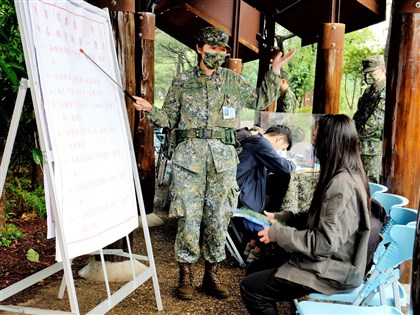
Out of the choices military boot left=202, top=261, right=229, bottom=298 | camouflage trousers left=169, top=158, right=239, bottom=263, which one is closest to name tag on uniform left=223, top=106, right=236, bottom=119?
camouflage trousers left=169, top=158, right=239, bottom=263

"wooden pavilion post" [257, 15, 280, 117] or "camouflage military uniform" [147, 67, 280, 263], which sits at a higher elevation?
"wooden pavilion post" [257, 15, 280, 117]

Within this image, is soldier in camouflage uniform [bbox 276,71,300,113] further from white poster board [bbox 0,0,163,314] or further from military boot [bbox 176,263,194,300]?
white poster board [bbox 0,0,163,314]

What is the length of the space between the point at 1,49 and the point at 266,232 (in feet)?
8.17

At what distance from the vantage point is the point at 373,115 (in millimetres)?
5488

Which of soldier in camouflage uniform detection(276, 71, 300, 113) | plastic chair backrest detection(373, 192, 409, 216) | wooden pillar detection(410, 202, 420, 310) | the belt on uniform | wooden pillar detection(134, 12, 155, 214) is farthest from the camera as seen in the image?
soldier in camouflage uniform detection(276, 71, 300, 113)

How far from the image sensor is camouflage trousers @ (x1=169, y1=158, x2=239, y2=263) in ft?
11.3

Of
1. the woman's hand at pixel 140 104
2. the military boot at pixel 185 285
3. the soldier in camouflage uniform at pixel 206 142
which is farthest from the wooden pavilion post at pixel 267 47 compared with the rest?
the woman's hand at pixel 140 104

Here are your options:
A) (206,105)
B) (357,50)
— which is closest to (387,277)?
(206,105)

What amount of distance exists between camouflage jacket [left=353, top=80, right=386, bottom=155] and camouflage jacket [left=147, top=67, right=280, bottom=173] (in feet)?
8.09

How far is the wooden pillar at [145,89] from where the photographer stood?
577cm

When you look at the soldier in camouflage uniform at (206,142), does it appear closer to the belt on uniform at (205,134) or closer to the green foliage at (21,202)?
the belt on uniform at (205,134)

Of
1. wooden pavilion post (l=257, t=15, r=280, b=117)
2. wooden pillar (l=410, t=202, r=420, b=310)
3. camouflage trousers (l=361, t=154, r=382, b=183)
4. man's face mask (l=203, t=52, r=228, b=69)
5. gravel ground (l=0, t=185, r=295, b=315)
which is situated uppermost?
wooden pavilion post (l=257, t=15, r=280, b=117)

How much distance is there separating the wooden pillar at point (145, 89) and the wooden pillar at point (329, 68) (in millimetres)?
2119

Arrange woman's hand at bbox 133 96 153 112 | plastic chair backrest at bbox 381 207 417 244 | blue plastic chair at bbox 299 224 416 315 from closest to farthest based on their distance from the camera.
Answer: blue plastic chair at bbox 299 224 416 315
plastic chair backrest at bbox 381 207 417 244
woman's hand at bbox 133 96 153 112
